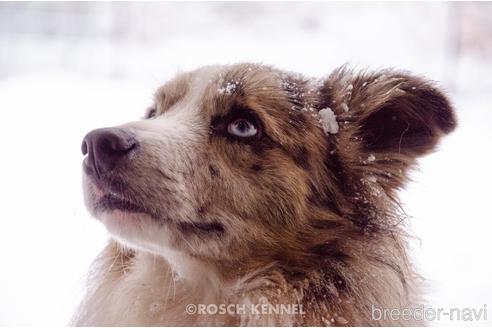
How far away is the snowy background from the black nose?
398 mm

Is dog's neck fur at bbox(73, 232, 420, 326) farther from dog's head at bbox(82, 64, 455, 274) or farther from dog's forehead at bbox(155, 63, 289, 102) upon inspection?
dog's forehead at bbox(155, 63, 289, 102)

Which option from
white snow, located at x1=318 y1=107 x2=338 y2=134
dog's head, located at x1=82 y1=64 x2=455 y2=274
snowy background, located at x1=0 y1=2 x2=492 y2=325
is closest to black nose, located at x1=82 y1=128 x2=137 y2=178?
dog's head, located at x1=82 y1=64 x2=455 y2=274

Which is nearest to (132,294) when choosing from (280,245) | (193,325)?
(193,325)

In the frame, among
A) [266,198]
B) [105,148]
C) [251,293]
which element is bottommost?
[251,293]

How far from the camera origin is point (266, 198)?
121 centimetres

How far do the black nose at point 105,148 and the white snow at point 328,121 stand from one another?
0.52 m

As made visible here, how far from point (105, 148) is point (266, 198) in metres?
0.41

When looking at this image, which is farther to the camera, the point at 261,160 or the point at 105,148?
the point at 261,160

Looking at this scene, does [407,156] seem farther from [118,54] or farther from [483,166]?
[118,54]

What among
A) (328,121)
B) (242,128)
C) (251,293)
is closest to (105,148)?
(242,128)

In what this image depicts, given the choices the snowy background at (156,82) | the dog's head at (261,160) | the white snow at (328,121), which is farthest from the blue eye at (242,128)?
the snowy background at (156,82)

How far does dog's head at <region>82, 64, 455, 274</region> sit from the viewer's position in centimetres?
110

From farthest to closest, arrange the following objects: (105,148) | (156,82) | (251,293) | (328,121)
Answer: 1. (156,82)
2. (328,121)
3. (251,293)
4. (105,148)

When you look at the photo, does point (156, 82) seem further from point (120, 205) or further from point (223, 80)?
point (120, 205)
